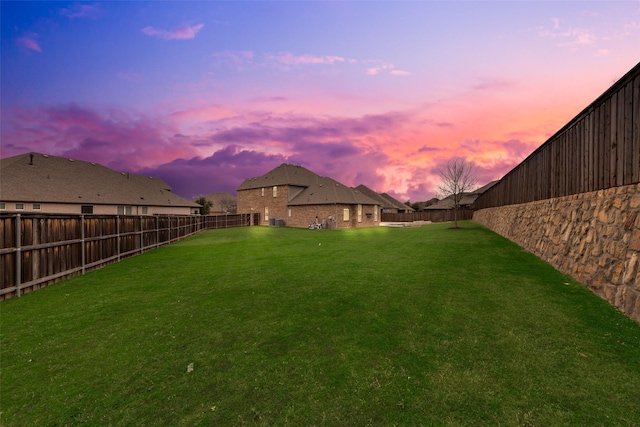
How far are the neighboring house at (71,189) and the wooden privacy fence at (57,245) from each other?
17.8 metres

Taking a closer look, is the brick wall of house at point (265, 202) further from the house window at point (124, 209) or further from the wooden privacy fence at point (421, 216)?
the wooden privacy fence at point (421, 216)

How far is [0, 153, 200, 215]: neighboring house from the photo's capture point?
3069cm

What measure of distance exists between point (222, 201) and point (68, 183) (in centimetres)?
6889

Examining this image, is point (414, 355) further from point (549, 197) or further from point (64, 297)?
point (549, 197)

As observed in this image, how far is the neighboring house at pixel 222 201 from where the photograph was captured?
10089 cm

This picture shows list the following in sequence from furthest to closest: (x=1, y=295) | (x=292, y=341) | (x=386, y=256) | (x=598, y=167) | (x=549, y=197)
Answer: (x=386, y=256), (x=549, y=197), (x=598, y=167), (x=1, y=295), (x=292, y=341)

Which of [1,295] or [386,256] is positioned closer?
[1,295]

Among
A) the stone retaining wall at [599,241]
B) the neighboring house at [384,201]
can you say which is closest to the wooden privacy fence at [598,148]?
the stone retaining wall at [599,241]

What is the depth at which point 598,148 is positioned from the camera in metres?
8.59

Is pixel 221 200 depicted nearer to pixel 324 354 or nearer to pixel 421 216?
pixel 421 216

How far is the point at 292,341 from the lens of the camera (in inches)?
220

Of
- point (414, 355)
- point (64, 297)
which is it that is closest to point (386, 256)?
point (414, 355)

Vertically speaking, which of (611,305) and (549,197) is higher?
(549,197)

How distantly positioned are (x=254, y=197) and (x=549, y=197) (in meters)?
45.6
